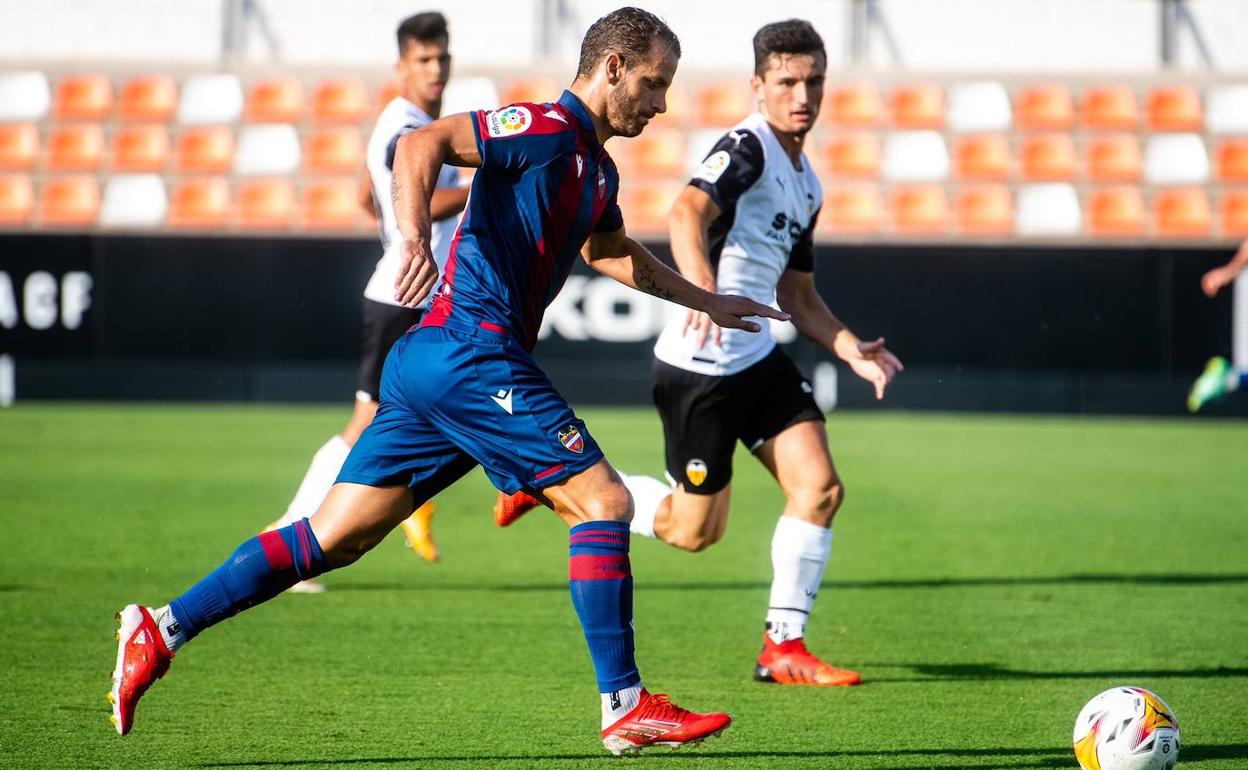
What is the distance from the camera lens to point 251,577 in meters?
4.35

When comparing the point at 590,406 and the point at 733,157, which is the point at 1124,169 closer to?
the point at 590,406

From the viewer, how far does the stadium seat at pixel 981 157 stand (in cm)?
1891

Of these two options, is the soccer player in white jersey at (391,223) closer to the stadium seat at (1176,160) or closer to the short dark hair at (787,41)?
the short dark hair at (787,41)

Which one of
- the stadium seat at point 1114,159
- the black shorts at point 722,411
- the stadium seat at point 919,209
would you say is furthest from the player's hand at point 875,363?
the stadium seat at point 1114,159

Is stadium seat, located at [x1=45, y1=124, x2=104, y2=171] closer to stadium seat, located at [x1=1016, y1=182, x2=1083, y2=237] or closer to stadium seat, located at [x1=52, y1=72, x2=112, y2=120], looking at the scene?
stadium seat, located at [x1=52, y1=72, x2=112, y2=120]

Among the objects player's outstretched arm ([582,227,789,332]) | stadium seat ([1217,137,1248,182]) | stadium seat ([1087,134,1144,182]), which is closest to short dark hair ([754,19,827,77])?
player's outstretched arm ([582,227,789,332])

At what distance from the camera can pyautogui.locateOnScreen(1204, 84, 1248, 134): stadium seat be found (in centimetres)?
1898

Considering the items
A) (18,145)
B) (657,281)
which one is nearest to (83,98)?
(18,145)

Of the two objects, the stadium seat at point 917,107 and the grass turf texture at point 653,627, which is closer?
the grass turf texture at point 653,627

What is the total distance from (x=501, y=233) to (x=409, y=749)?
141 cm

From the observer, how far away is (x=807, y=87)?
5961 mm

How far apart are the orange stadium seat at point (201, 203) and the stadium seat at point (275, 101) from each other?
2.98 ft

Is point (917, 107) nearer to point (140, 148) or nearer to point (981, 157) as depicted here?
point (981, 157)

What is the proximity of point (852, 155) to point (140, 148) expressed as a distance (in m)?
8.17
